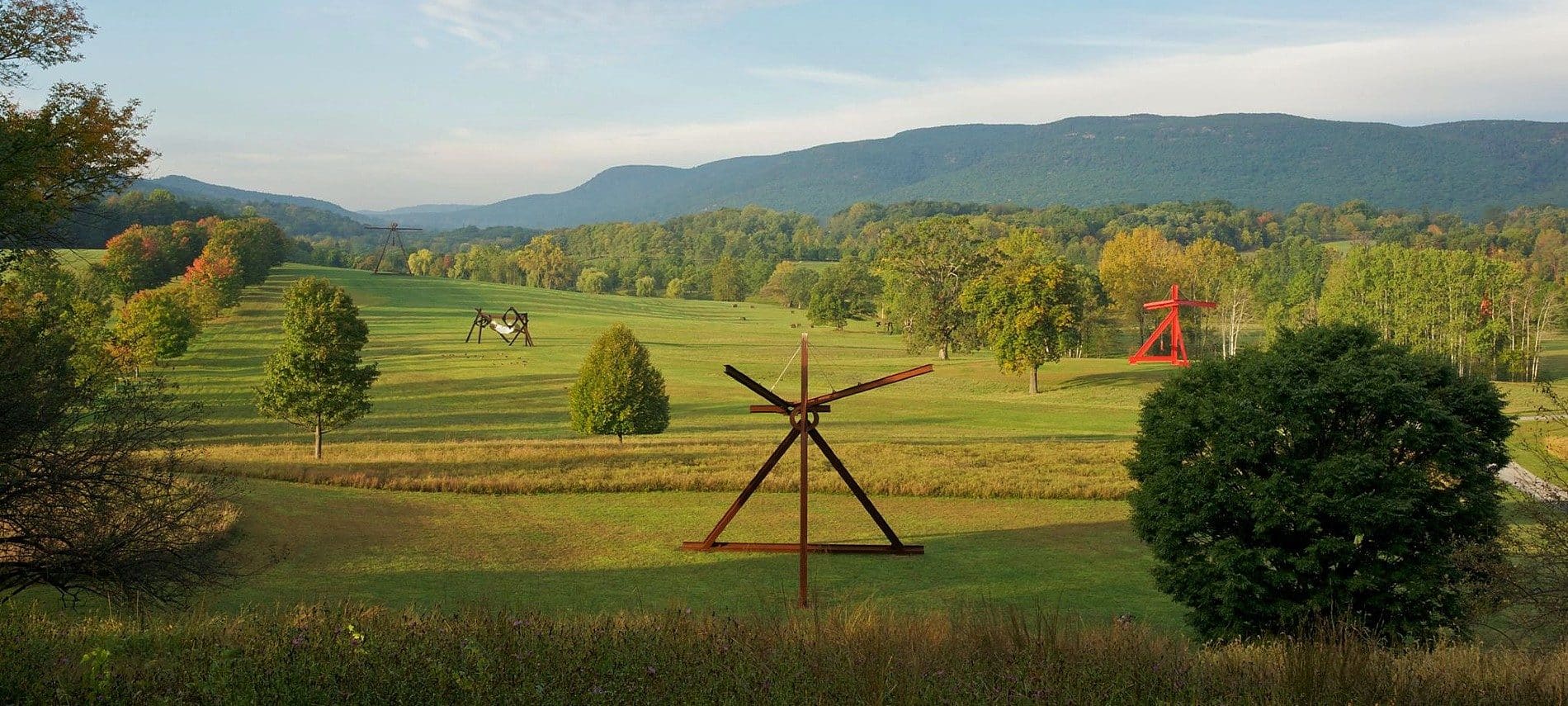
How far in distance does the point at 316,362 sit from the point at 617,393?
12167mm

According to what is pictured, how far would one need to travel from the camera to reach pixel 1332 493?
18.5 meters

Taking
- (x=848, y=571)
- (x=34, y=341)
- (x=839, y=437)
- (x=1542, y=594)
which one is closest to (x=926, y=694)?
(x=1542, y=594)

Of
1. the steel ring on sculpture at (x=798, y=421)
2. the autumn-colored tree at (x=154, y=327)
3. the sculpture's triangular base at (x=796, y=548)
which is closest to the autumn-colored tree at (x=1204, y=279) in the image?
the autumn-colored tree at (x=154, y=327)

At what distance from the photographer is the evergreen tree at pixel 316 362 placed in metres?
44.7

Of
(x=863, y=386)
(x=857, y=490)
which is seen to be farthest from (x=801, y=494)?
(x=863, y=386)

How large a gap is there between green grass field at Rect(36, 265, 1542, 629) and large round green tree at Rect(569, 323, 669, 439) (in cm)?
157

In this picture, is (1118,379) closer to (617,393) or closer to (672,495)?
(617,393)

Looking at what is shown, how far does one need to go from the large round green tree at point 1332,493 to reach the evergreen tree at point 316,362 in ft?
113

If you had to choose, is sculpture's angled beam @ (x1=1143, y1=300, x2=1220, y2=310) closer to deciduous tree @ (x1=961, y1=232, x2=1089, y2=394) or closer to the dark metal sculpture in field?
deciduous tree @ (x1=961, y1=232, x2=1089, y2=394)

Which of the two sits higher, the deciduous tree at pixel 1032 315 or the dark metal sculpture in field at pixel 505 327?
the deciduous tree at pixel 1032 315

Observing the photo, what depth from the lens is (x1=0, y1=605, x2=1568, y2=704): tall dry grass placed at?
257 inches

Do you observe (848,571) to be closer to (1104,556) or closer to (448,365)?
(1104,556)

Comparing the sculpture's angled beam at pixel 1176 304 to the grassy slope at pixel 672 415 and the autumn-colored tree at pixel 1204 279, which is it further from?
the autumn-colored tree at pixel 1204 279

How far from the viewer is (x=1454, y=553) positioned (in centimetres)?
1739
